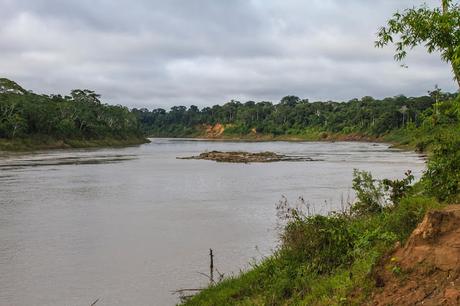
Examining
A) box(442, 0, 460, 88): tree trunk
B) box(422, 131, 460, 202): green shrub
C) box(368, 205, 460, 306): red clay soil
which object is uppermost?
box(442, 0, 460, 88): tree trunk

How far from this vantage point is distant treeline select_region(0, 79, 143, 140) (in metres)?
95.6

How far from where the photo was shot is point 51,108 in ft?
379

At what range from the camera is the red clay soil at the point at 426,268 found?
22.9ft

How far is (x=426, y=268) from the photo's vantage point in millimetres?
7473

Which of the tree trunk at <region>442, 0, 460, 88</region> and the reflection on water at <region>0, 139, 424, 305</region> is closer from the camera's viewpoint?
the tree trunk at <region>442, 0, 460, 88</region>

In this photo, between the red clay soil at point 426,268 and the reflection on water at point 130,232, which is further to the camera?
the reflection on water at point 130,232

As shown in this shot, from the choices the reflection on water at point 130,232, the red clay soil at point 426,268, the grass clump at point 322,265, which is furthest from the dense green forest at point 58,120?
the red clay soil at point 426,268

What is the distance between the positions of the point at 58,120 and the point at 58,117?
5.04 m

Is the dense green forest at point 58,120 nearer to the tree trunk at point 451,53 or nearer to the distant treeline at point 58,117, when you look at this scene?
the distant treeline at point 58,117

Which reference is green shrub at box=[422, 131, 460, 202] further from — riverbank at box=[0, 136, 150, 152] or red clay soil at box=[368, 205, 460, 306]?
riverbank at box=[0, 136, 150, 152]

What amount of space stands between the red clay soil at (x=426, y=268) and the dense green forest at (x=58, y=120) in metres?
90.5

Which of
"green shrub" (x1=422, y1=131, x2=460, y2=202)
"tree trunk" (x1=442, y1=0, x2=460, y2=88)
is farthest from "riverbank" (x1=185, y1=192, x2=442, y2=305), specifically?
"tree trunk" (x1=442, y1=0, x2=460, y2=88)

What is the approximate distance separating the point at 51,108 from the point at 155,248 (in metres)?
104

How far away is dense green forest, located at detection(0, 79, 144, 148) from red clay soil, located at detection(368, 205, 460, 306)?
90477 millimetres
